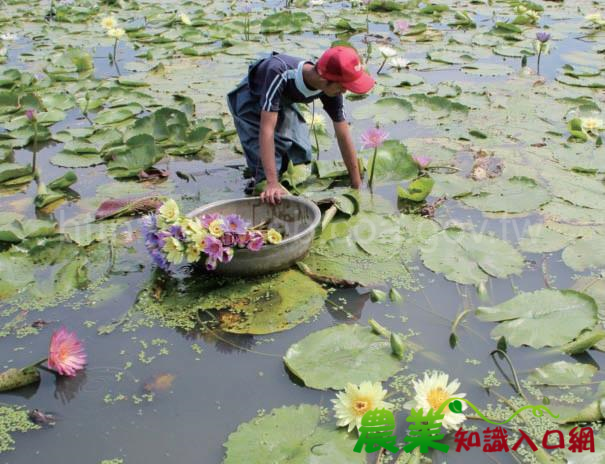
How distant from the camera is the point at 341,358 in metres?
1.83

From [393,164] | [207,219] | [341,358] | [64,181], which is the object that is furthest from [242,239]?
[64,181]

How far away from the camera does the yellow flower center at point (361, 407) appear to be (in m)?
1.56

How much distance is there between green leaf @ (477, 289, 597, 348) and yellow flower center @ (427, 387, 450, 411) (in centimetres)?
43

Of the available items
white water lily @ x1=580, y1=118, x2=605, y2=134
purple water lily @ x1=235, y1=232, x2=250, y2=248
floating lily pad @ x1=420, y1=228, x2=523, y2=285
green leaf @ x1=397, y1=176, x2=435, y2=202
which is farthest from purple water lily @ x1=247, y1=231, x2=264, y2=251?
white water lily @ x1=580, y1=118, x2=605, y2=134

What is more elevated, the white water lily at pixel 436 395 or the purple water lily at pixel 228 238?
the purple water lily at pixel 228 238

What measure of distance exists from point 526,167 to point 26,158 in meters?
2.71

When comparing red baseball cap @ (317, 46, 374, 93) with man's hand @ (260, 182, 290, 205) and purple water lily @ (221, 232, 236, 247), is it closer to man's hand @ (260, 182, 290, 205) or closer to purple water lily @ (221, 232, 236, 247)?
man's hand @ (260, 182, 290, 205)

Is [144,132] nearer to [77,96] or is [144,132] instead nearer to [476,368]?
[77,96]

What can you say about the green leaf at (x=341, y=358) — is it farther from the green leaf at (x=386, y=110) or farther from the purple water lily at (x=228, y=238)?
the green leaf at (x=386, y=110)

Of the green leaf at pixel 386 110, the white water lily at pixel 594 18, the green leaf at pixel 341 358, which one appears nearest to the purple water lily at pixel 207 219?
the green leaf at pixel 341 358

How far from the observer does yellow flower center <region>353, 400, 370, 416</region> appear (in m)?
1.56

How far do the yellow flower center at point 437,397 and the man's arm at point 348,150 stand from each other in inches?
57.0

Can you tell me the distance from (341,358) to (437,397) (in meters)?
0.35

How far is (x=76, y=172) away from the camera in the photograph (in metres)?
3.27
